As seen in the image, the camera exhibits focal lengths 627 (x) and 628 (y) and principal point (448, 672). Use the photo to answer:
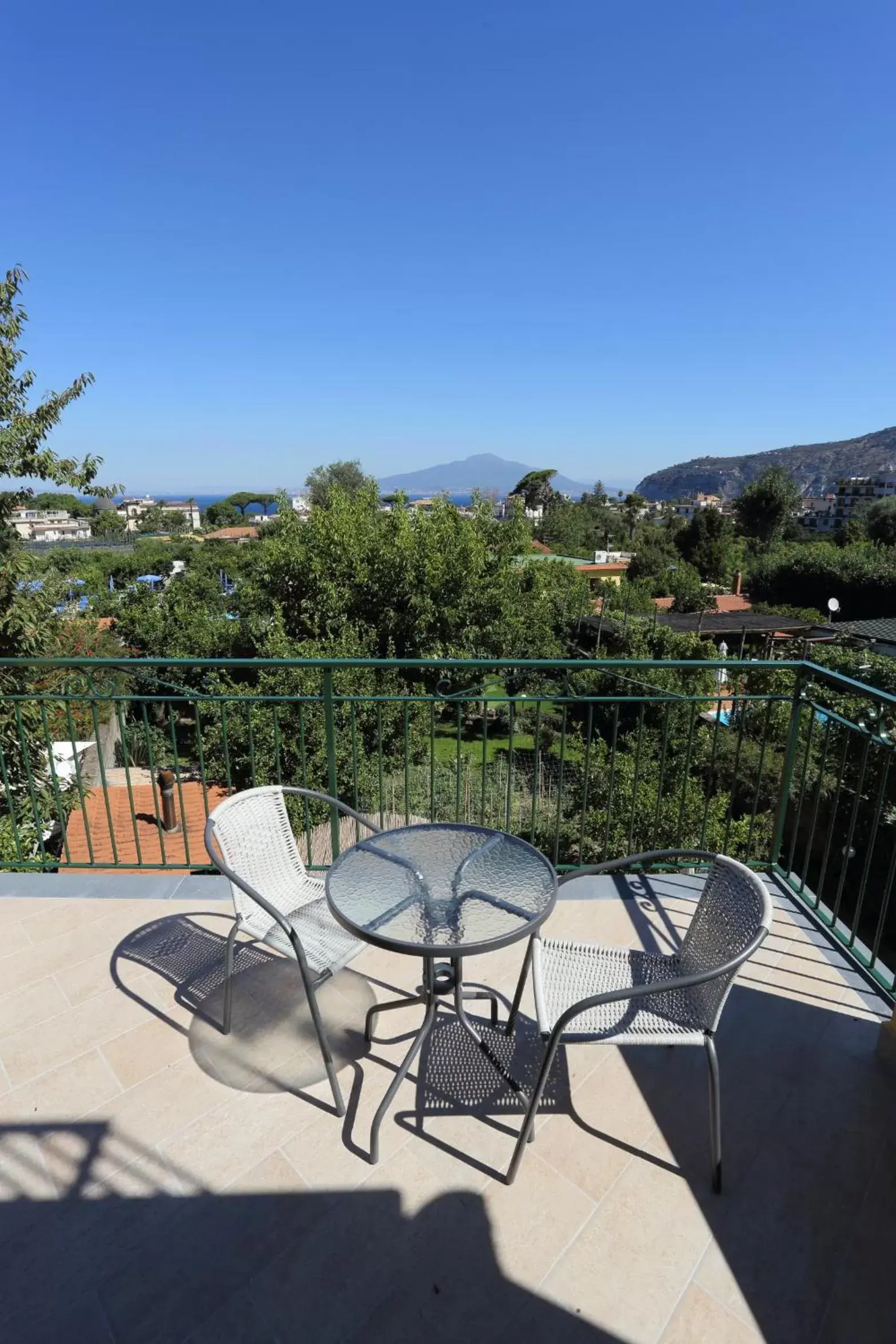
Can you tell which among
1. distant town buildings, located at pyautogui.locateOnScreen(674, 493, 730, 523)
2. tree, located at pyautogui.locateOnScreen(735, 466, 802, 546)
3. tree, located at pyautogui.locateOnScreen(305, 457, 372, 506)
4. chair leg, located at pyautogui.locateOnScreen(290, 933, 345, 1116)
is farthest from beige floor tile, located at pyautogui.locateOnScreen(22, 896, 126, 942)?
distant town buildings, located at pyautogui.locateOnScreen(674, 493, 730, 523)

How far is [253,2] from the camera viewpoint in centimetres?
552

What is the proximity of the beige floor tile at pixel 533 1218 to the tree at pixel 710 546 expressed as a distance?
50735mm

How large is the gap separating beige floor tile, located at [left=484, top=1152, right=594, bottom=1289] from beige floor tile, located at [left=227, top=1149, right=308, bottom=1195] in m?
0.49

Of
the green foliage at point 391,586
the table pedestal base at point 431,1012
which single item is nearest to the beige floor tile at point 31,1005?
the table pedestal base at point 431,1012

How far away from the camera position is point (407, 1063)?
1742 millimetres

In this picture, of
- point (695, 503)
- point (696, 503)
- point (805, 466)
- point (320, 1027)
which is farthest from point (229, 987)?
point (805, 466)

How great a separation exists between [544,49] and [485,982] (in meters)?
8.81

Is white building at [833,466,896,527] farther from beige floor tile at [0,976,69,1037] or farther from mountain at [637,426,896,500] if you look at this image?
beige floor tile at [0,976,69,1037]

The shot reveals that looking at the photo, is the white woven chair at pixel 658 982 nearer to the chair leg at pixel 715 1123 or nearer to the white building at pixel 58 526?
the chair leg at pixel 715 1123

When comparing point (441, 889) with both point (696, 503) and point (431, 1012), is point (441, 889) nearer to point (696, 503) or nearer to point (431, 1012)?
point (431, 1012)

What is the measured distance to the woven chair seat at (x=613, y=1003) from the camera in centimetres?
162

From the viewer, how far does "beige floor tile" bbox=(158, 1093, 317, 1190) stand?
164 cm

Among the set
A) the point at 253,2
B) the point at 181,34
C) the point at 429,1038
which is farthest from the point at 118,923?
the point at 181,34

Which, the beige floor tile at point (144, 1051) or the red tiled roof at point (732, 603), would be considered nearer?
the beige floor tile at point (144, 1051)
